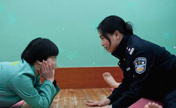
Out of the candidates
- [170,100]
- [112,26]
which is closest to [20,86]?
[112,26]

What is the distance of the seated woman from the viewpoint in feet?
2.87

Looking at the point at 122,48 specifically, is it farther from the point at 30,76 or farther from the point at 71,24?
the point at 71,24

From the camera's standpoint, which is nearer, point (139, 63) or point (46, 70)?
point (139, 63)

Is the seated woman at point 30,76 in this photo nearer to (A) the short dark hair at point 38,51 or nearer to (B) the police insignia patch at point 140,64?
(A) the short dark hair at point 38,51

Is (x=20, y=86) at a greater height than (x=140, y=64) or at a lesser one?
lesser

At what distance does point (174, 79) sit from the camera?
38.7 inches

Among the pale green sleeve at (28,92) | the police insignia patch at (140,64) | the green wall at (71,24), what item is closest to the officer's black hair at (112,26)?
the police insignia patch at (140,64)

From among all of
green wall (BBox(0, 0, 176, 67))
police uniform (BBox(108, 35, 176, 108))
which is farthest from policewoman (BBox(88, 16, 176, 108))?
green wall (BBox(0, 0, 176, 67))

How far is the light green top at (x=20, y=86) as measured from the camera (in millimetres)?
866

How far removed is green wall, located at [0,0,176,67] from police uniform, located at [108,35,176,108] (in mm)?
695

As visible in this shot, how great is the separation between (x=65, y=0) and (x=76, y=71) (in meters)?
0.67

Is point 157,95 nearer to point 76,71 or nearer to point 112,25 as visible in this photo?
point 112,25

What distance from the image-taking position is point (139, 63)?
2.84 feet

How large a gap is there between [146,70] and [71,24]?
103 cm
